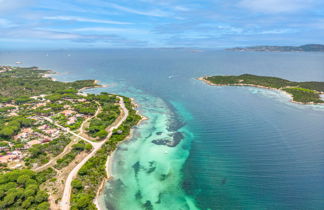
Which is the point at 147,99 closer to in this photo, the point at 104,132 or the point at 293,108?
the point at 104,132

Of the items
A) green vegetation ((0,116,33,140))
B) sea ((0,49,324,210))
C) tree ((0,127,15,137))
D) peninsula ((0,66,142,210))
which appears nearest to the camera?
peninsula ((0,66,142,210))

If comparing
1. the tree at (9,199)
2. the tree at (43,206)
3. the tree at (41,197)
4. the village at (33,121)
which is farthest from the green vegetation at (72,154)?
the tree at (43,206)

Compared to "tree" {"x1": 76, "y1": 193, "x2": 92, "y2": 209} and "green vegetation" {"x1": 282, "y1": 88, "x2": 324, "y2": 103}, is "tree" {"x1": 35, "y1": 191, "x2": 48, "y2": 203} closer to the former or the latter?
"tree" {"x1": 76, "y1": 193, "x2": 92, "y2": 209}

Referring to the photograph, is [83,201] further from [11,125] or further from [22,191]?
[11,125]

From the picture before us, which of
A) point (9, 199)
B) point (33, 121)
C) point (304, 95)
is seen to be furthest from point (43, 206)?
point (304, 95)

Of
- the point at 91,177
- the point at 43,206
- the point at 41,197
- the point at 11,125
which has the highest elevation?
the point at 11,125

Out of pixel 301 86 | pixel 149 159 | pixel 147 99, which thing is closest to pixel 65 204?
pixel 149 159

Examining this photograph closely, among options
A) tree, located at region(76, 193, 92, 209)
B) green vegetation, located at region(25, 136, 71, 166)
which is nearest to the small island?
tree, located at region(76, 193, 92, 209)
